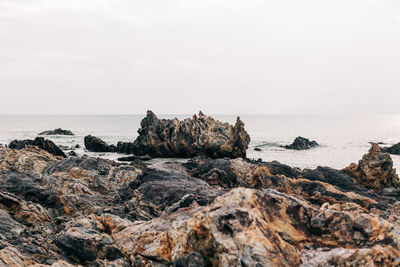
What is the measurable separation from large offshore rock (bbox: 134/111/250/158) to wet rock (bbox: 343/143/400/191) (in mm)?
27139

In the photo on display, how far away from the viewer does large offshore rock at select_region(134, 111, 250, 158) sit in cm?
5488

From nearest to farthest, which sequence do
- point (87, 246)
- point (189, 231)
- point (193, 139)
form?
point (189, 231)
point (87, 246)
point (193, 139)

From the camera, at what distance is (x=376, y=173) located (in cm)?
2820

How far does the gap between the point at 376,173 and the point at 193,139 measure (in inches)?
1314

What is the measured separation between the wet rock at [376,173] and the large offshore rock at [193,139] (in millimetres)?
27139

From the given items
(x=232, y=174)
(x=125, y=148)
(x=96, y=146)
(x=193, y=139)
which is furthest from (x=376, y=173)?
(x=96, y=146)

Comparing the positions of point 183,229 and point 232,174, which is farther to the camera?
point 232,174

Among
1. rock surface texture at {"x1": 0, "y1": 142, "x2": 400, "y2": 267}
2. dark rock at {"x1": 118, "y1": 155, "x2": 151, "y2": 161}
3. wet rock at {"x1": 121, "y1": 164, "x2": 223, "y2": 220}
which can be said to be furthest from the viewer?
dark rock at {"x1": 118, "y1": 155, "x2": 151, "y2": 161}

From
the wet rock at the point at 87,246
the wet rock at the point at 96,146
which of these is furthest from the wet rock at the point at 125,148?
the wet rock at the point at 87,246

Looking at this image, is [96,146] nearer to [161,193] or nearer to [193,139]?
[193,139]

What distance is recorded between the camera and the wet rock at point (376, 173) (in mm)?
28219

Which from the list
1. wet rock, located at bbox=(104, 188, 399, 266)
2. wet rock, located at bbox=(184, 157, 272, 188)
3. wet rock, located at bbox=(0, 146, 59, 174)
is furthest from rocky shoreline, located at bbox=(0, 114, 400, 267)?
wet rock, located at bbox=(0, 146, 59, 174)

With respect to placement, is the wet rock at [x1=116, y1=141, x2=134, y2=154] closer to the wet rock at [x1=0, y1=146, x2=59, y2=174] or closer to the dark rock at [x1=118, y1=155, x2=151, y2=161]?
the dark rock at [x1=118, y1=155, x2=151, y2=161]

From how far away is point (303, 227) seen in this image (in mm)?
7422
